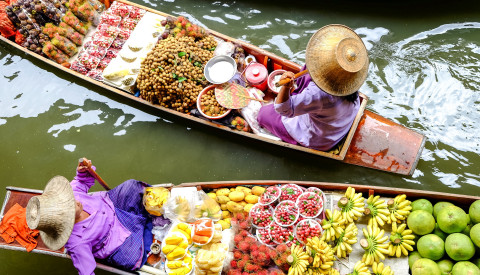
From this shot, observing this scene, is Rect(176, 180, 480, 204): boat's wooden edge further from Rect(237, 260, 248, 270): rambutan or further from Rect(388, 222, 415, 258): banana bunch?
Rect(237, 260, 248, 270): rambutan

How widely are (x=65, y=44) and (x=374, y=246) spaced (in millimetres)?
4535

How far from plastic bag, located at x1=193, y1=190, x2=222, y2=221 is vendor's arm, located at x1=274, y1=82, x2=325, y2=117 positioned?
3.73 feet

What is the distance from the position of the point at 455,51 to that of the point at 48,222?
501 cm

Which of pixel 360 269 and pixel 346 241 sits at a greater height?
pixel 346 241

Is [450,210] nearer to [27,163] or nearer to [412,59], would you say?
[412,59]

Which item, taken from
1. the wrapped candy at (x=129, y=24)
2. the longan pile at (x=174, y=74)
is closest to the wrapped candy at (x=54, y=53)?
the wrapped candy at (x=129, y=24)

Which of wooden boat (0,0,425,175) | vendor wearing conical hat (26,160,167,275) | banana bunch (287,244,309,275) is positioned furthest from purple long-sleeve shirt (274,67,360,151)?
vendor wearing conical hat (26,160,167,275)

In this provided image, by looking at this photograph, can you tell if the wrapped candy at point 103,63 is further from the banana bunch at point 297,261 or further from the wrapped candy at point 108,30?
the banana bunch at point 297,261

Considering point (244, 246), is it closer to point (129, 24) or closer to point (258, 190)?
point (258, 190)

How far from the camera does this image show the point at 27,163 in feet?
15.2

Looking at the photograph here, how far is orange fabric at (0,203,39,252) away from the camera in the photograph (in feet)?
10.8

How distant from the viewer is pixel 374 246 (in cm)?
284

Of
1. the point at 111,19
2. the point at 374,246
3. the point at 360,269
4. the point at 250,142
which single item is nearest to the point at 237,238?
the point at 360,269

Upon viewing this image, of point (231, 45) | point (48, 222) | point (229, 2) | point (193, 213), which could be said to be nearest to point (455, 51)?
point (231, 45)
